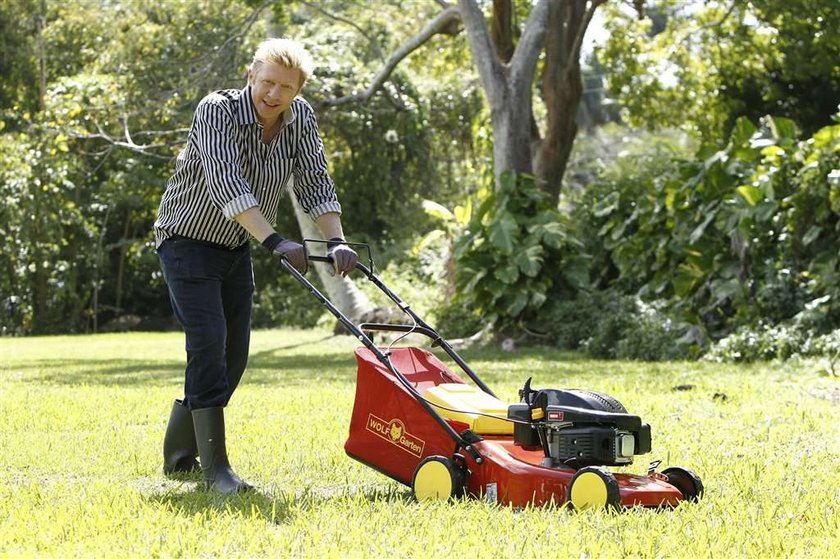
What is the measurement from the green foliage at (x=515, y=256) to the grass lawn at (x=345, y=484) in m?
4.36

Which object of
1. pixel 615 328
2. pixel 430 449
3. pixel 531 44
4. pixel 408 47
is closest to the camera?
pixel 430 449

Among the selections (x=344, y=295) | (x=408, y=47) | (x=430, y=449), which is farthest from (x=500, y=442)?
(x=344, y=295)

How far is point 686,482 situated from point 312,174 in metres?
1.90

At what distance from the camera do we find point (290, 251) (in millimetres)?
4645

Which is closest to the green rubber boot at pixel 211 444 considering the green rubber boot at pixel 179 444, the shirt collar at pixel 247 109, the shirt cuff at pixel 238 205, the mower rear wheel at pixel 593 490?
the green rubber boot at pixel 179 444

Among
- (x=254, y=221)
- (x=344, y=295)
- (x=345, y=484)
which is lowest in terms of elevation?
(x=345, y=484)

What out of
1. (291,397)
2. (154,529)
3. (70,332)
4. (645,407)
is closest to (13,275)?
(70,332)

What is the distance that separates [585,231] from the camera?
52.1 feet

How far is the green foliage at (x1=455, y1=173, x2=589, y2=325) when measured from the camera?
46.9 feet

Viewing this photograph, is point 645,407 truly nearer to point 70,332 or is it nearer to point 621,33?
point 621,33

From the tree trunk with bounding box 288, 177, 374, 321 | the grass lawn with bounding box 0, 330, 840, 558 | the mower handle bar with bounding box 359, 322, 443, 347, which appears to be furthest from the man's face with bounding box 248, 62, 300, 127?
the tree trunk with bounding box 288, 177, 374, 321

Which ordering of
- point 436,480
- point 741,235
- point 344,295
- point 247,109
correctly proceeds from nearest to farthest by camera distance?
point 436,480, point 247,109, point 741,235, point 344,295

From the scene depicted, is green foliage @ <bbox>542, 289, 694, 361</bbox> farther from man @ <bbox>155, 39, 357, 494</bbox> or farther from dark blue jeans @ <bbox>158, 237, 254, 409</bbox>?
dark blue jeans @ <bbox>158, 237, 254, 409</bbox>

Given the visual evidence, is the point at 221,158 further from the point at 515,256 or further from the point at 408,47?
the point at 408,47
